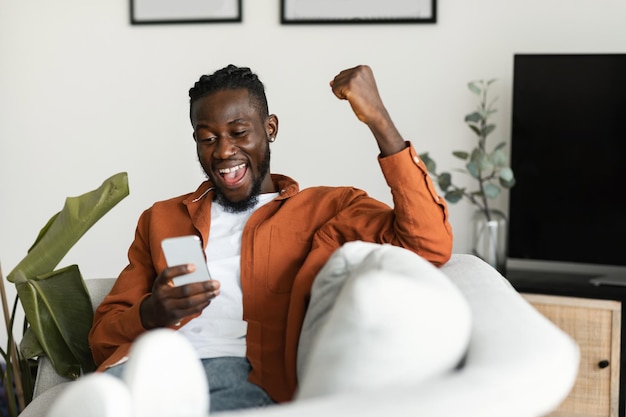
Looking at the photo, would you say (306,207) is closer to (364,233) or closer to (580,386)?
(364,233)

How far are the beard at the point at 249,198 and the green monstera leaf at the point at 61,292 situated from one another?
30cm

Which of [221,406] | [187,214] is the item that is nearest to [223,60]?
[187,214]

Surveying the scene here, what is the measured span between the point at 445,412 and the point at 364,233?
0.93 m

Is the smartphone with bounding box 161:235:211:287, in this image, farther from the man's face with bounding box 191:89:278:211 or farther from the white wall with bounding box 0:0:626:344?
the white wall with bounding box 0:0:626:344

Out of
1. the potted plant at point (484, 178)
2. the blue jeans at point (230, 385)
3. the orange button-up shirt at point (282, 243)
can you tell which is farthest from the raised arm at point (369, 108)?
the potted plant at point (484, 178)

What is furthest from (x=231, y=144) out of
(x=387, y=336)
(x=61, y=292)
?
(x=387, y=336)

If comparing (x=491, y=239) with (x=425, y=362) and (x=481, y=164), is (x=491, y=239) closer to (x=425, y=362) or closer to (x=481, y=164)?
(x=481, y=164)

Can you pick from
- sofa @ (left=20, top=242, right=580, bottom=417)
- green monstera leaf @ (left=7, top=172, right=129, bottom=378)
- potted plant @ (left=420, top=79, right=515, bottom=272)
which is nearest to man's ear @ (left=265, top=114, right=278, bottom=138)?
green monstera leaf @ (left=7, top=172, right=129, bottom=378)

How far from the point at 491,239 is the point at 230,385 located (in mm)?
1488

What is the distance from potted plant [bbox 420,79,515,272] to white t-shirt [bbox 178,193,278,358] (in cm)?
105

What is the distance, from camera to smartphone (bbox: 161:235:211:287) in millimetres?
1836

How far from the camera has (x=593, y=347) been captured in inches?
116

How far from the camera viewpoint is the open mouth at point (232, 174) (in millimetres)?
2221

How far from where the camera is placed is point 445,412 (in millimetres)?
1143
